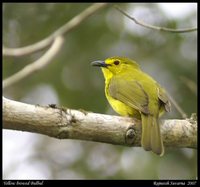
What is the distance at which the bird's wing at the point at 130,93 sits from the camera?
5352mm

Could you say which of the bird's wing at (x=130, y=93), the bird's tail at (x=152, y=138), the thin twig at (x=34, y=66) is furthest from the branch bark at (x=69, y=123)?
the bird's wing at (x=130, y=93)

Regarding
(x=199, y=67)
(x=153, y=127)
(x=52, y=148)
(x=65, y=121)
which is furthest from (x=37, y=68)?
(x=52, y=148)

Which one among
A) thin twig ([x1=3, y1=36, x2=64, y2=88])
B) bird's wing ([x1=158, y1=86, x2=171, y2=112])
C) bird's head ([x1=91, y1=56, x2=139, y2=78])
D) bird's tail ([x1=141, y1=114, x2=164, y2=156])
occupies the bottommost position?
bird's tail ([x1=141, y1=114, x2=164, y2=156])

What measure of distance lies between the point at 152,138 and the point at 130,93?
1.11 metres

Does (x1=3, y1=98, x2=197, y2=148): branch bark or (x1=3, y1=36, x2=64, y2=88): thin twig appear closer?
(x1=3, y1=98, x2=197, y2=148): branch bark

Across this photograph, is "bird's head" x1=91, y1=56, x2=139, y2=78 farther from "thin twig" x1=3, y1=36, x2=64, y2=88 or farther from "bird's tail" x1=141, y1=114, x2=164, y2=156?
"bird's tail" x1=141, y1=114, x2=164, y2=156

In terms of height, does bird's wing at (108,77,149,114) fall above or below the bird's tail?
above

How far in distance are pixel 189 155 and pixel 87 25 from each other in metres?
2.55

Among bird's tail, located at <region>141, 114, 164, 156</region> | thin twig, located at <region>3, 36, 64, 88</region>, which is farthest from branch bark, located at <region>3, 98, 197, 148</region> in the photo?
thin twig, located at <region>3, 36, 64, 88</region>

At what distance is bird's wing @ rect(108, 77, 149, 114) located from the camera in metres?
5.35

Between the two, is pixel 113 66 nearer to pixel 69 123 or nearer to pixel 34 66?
pixel 34 66

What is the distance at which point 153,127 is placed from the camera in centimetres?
486

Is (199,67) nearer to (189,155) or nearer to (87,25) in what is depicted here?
(189,155)

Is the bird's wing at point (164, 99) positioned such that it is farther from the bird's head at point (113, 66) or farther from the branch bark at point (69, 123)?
the bird's head at point (113, 66)
